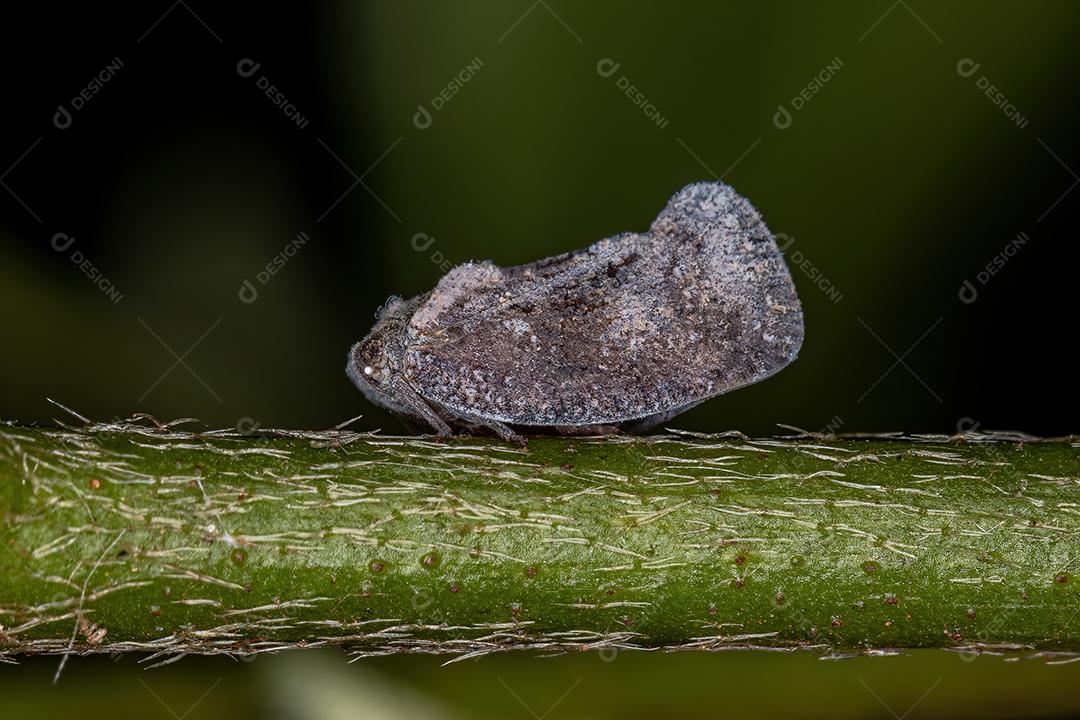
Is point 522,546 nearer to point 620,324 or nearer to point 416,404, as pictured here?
point 416,404

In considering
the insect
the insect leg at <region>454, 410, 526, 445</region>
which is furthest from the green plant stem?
the insect

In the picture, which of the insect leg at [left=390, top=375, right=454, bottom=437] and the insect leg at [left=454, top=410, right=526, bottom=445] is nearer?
the insect leg at [left=454, top=410, right=526, bottom=445]

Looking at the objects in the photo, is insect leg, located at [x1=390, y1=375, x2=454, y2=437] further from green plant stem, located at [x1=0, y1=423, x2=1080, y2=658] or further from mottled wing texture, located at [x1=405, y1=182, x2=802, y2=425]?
green plant stem, located at [x1=0, y1=423, x2=1080, y2=658]

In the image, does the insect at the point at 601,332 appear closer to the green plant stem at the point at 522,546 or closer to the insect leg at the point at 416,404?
the insect leg at the point at 416,404

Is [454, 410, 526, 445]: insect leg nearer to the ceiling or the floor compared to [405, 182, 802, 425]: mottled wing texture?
nearer to the floor

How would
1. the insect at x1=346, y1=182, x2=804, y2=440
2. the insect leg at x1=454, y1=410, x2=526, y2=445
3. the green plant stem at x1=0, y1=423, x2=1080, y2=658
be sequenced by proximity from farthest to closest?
1. the insect at x1=346, y1=182, x2=804, y2=440
2. the insect leg at x1=454, y1=410, x2=526, y2=445
3. the green plant stem at x1=0, y1=423, x2=1080, y2=658

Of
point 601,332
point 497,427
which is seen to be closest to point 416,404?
point 497,427

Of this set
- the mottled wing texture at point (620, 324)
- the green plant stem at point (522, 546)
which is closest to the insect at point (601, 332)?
the mottled wing texture at point (620, 324)
